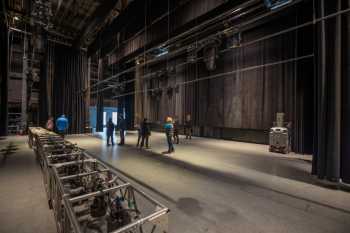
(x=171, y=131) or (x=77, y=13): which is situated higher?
(x=77, y=13)

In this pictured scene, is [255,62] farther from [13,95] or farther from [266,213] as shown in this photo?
[13,95]

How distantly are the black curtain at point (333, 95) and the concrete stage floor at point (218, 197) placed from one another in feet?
1.71

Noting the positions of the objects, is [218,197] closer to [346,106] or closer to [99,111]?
[346,106]

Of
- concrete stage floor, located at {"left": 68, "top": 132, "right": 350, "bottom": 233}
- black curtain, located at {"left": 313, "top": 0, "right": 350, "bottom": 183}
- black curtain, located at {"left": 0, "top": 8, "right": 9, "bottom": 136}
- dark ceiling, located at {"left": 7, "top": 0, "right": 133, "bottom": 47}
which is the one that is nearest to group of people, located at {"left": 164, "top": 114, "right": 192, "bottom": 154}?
concrete stage floor, located at {"left": 68, "top": 132, "right": 350, "bottom": 233}

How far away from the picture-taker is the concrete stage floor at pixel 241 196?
2.14m

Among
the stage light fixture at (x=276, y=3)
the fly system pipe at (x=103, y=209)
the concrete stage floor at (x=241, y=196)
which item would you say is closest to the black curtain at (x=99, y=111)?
the concrete stage floor at (x=241, y=196)

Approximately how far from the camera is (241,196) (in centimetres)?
293

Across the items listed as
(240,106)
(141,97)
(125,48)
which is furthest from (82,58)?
(240,106)

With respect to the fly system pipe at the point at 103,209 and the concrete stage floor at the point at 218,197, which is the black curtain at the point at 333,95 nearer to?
the concrete stage floor at the point at 218,197

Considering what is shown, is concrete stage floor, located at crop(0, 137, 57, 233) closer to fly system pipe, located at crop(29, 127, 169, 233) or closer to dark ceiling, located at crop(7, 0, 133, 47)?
fly system pipe, located at crop(29, 127, 169, 233)

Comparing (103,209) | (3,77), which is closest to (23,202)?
(103,209)

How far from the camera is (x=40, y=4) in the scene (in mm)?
5633

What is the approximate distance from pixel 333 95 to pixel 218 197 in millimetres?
3009

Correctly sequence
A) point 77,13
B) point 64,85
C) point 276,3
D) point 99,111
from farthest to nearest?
point 99,111 < point 64,85 < point 77,13 < point 276,3
